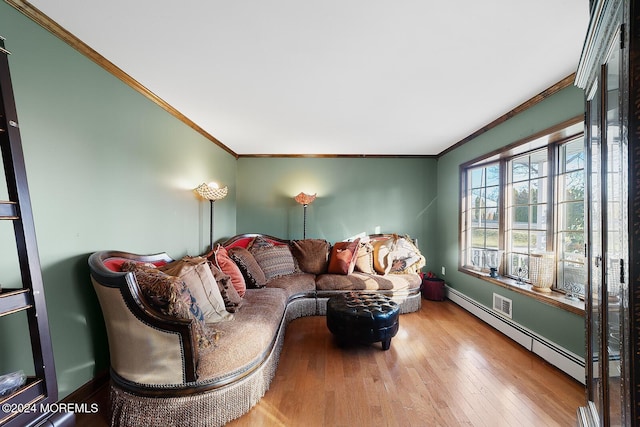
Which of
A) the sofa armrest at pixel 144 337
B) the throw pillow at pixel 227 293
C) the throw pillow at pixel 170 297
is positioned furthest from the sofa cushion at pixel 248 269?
the sofa armrest at pixel 144 337

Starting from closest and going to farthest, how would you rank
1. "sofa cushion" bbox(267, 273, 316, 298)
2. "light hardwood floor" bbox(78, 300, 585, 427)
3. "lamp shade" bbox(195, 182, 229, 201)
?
"light hardwood floor" bbox(78, 300, 585, 427)
"lamp shade" bbox(195, 182, 229, 201)
"sofa cushion" bbox(267, 273, 316, 298)

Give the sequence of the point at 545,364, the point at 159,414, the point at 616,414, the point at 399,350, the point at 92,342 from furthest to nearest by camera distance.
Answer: the point at 399,350 → the point at 545,364 → the point at 92,342 → the point at 159,414 → the point at 616,414

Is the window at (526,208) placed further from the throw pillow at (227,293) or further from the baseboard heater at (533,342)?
the throw pillow at (227,293)

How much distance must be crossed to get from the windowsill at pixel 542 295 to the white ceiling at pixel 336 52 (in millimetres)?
1864

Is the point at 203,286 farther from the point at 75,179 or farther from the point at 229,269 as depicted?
the point at 75,179

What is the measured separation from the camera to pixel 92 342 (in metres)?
1.74

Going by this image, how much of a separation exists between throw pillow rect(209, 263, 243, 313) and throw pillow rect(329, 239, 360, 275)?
1.78 metres

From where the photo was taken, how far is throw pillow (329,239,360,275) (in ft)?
12.1

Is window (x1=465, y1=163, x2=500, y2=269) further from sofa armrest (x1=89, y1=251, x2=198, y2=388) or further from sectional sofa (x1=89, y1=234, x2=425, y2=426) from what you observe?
sofa armrest (x1=89, y1=251, x2=198, y2=388)

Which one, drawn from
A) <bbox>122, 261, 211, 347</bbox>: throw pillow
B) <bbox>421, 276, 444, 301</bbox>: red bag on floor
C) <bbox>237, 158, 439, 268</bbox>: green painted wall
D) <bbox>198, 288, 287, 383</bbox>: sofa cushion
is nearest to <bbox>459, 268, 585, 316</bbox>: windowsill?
<bbox>421, 276, 444, 301</bbox>: red bag on floor

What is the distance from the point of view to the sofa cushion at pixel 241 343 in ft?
4.96

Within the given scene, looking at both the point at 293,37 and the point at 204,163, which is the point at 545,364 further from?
the point at 204,163

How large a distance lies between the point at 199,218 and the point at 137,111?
4.75 feet

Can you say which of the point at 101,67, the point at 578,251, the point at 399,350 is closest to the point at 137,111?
the point at 101,67
